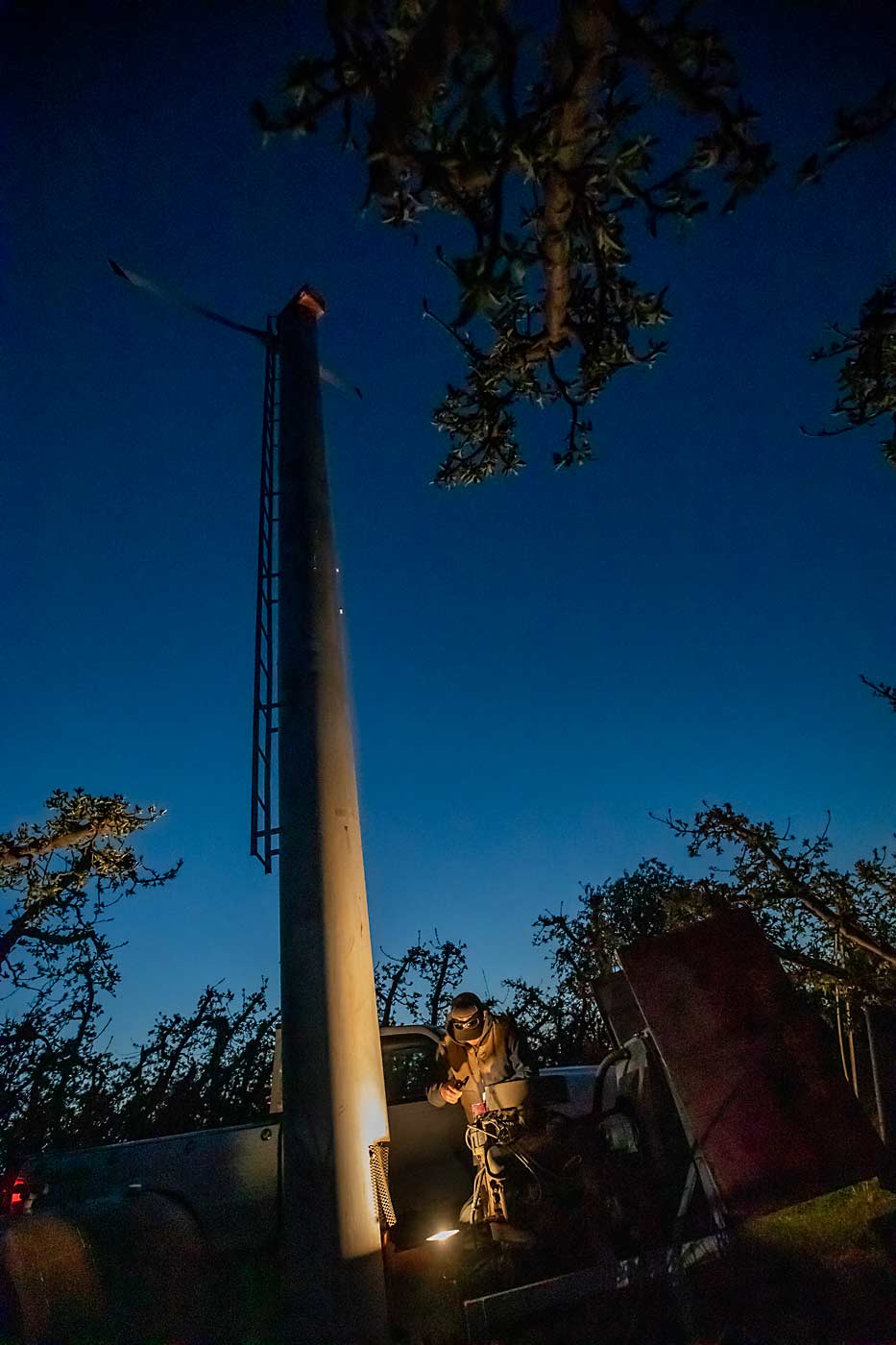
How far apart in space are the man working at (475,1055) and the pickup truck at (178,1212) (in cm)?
44

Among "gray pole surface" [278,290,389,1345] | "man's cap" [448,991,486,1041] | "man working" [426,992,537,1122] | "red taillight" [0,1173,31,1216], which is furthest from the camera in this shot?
"man's cap" [448,991,486,1041]

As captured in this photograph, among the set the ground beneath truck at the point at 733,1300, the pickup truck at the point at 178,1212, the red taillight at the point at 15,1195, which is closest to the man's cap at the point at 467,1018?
the pickup truck at the point at 178,1212

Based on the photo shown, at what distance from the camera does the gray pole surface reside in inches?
198

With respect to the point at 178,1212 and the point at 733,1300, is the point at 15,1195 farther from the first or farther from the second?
the point at 733,1300

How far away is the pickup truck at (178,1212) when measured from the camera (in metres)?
4.16

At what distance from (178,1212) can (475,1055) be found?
9.48 feet

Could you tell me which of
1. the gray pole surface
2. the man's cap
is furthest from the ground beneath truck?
the man's cap

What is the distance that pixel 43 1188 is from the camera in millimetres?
4777

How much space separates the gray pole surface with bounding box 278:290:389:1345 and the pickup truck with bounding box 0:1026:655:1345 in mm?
436

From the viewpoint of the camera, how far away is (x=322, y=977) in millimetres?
5887

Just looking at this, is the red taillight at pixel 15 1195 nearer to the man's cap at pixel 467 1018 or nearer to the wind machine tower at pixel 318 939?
the wind machine tower at pixel 318 939

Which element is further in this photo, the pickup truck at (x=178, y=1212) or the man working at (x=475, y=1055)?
the man working at (x=475, y=1055)

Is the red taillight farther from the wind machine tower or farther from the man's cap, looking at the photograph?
the man's cap

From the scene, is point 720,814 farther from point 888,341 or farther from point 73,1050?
point 73,1050
